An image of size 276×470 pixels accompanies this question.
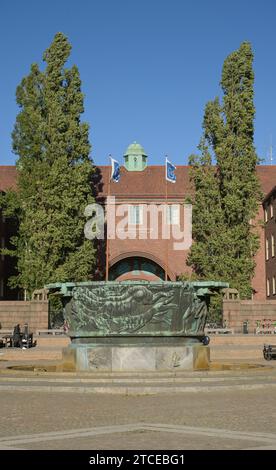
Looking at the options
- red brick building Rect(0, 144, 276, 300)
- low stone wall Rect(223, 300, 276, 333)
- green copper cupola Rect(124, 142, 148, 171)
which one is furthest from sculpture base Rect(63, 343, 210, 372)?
green copper cupola Rect(124, 142, 148, 171)

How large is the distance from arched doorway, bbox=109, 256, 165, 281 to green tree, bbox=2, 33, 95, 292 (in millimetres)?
14251

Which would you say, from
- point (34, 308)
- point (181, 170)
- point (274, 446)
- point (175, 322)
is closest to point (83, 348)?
point (175, 322)

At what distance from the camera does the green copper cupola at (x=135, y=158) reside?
68.2 meters

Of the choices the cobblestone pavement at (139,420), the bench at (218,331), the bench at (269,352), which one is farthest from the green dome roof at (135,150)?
the cobblestone pavement at (139,420)

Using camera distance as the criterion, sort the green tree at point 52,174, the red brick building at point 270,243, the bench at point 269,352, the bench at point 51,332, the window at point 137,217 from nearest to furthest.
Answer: the bench at point 269,352 → the bench at point 51,332 → the green tree at point 52,174 → the red brick building at point 270,243 → the window at point 137,217

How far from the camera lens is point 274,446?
8.07m

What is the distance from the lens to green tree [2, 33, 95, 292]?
46.6m

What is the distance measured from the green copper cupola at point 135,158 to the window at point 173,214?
6932mm

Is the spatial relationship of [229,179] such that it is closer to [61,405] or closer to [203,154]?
[203,154]

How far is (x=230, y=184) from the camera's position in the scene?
157 feet

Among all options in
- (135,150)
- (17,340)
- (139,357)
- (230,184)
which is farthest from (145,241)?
(139,357)

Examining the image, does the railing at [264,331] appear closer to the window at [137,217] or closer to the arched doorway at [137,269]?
the arched doorway at [137,269]

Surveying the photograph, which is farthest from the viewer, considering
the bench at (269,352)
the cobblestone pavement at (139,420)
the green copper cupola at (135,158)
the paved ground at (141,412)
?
the green copper cupola at (135,158)

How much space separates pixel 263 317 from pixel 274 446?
3411 cm
